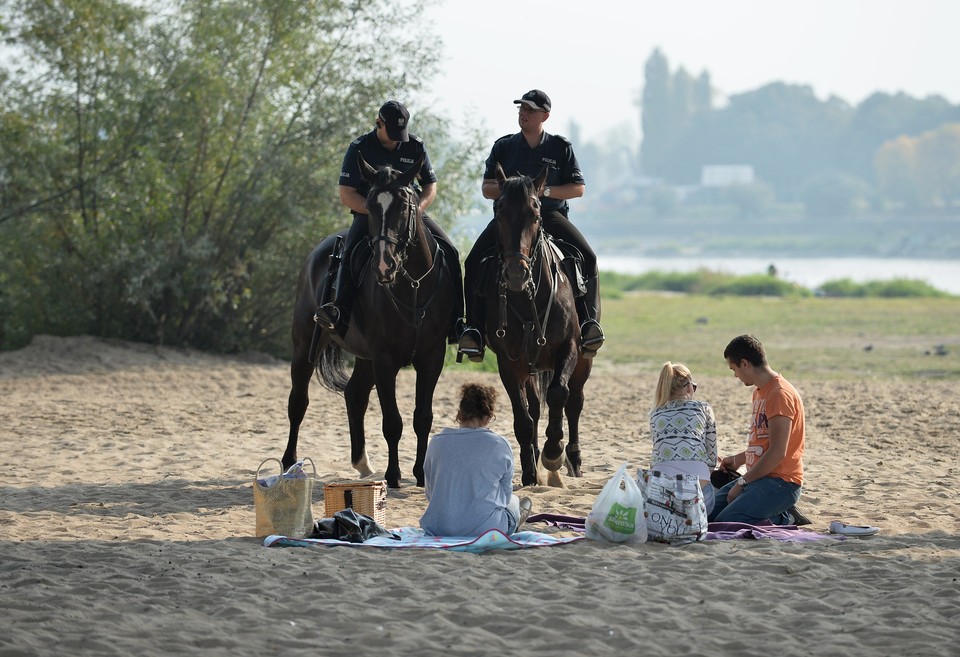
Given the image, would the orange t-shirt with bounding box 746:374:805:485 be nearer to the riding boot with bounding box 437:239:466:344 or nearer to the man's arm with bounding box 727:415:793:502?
the man's arm with bounding box 727:415:793:502

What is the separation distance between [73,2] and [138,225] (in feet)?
10.8

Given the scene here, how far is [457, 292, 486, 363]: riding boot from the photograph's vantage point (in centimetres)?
855

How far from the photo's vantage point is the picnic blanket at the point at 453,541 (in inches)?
261

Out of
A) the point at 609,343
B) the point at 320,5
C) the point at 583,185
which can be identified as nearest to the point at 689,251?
the point at 609,343

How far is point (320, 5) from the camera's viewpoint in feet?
57.9

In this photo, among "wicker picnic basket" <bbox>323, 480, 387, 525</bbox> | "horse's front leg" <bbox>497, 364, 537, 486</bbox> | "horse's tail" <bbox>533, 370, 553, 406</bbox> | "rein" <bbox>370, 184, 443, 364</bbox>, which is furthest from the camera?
"horse's tail" <bbox>533, 370, 553, 406</bbox>

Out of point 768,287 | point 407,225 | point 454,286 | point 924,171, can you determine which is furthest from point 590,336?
point 924,171

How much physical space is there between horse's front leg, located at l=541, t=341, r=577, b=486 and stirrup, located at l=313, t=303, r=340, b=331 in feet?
5.51

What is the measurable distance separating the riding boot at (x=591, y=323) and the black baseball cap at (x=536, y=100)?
4.51 ft

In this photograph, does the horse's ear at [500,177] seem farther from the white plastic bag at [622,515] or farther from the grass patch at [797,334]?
the grass patch at [797,334]

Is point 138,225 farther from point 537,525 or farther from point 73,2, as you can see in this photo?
point 537,525

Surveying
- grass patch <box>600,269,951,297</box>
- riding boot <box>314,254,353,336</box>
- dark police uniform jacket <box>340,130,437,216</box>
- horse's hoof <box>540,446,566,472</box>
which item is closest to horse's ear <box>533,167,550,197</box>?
dark police uniform jacket <box>340,130,437,216</box>

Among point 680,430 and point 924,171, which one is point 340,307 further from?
point 924,171

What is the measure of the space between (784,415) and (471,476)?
75.9 inches
